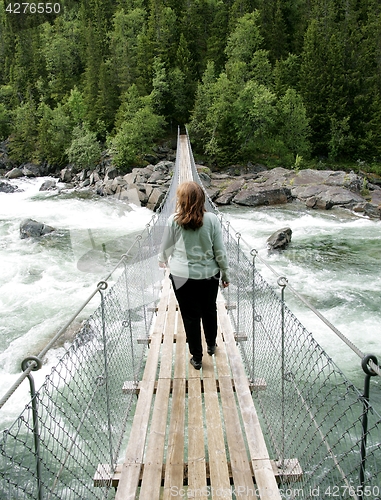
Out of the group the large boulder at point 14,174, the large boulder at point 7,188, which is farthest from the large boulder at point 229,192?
the large boulder at point 14,174

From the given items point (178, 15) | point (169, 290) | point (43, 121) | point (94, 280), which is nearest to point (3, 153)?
point (43, 121)

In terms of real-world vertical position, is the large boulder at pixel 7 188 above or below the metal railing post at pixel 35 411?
below

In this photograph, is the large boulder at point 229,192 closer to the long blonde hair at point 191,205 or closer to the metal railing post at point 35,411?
the long blonde hair at point 191,205

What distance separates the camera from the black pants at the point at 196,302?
6.80 feet

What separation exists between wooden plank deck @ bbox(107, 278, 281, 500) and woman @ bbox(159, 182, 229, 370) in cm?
46

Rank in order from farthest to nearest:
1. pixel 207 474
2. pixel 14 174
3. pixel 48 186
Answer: pixel 14 174, pixel 48 186, pixel 207 474

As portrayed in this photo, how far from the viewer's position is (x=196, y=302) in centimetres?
213

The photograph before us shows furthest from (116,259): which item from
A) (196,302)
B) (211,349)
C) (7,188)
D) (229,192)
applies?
A: (7,188)

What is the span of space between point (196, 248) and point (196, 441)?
948mm

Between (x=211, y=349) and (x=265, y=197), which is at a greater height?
(x=211, y=349)

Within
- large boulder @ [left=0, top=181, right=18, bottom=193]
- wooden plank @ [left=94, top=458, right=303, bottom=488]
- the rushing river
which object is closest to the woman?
wooden plank @ [left=94, top=458, right=303, bottom=488]

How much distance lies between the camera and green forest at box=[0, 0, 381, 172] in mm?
19219

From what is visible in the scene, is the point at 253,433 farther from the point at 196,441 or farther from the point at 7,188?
the point at 7,188

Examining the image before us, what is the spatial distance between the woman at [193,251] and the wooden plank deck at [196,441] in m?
0.46
